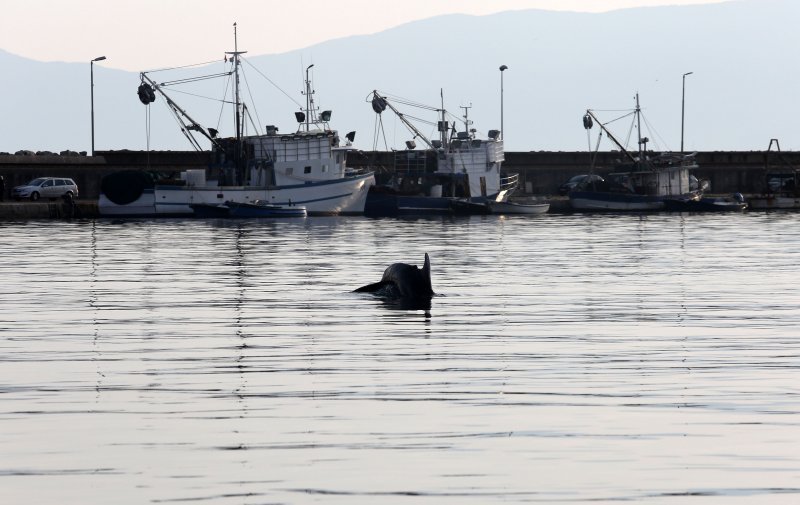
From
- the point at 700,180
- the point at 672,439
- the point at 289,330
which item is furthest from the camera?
the point at 700,180

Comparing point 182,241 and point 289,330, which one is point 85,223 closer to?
point 182,241

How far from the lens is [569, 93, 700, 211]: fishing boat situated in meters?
124

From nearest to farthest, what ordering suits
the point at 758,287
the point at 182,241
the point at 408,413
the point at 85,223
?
the point at 408,413
the point at 758,287
the point at 182,241
the point at 85,223

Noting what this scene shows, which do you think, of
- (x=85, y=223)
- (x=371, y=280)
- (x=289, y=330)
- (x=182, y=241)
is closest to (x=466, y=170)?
(x=85, y=223)

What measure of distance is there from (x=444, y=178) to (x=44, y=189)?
100 feet

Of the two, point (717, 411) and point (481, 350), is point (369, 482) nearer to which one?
point (717, 411)

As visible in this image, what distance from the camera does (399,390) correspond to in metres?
20.1

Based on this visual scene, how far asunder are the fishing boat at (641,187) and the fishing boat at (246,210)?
28.7 meters

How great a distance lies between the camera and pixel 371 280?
4303 cm

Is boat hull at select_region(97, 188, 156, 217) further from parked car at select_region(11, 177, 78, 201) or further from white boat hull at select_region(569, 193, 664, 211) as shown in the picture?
white boat hull at select_region(569, 193, 664, 211)

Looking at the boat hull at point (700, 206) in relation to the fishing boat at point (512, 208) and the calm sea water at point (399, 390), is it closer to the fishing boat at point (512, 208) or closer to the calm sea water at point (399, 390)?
the fishing boat at point (512, 208)

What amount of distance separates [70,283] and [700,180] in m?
103

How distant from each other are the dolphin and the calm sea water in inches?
49.6

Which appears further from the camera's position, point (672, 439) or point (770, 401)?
point (770, 401)
